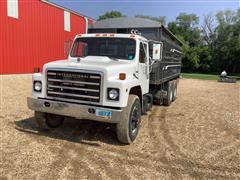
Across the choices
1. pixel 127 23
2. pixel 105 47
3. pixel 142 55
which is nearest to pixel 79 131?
pixel 105 47

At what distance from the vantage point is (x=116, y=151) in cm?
455

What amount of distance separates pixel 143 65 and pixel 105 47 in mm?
1081

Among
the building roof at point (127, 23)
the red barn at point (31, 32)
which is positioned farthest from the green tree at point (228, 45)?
the building roof at point (127, 23)

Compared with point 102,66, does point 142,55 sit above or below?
above

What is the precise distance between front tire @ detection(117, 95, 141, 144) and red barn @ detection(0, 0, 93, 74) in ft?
33.3

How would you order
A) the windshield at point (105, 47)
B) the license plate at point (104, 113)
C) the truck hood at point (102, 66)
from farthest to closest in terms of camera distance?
the windshield at point (105, 47), the truck hood at point (102, 66), the license plate at point (104, 113)

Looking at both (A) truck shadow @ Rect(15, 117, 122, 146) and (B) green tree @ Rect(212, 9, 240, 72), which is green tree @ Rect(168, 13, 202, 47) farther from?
(A) truck shadow @ Rect(15, 117, 122, 146)

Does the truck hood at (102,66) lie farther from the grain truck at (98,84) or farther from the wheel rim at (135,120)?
the wheel rim at (135,120)

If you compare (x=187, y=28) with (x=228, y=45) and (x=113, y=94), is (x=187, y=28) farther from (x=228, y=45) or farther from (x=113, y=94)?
(x=113, y=94)

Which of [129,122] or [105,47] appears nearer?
[129,122]

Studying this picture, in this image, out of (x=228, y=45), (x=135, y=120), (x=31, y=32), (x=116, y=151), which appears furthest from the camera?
(x=228, y=45)

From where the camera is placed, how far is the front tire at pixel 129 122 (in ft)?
14.8

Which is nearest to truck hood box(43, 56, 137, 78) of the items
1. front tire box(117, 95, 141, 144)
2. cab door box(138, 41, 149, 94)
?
cab door box(138, 41, 149, 94)

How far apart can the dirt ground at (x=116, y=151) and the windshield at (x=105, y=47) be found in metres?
1.89
